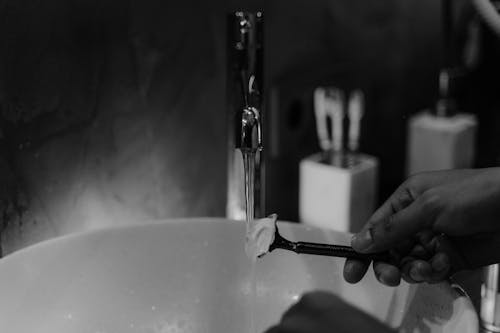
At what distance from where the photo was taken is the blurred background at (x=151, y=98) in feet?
2.46

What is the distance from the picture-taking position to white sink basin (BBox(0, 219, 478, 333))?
652mm

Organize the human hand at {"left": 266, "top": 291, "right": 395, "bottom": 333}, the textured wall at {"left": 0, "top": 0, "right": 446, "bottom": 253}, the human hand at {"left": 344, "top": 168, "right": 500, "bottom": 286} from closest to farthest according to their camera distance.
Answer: the human hand at {"left": 266, "top": 291, "right": 395, "bottom": 333}
the human hand at {"left": 344, "top": 168, "right": 500, "bottom": 286}
the textured wall at {"left": 0, "top": 0, "right": 446, "bottom": 253}

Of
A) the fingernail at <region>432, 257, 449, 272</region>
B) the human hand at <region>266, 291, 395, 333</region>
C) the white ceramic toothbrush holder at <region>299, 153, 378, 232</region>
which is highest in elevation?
the human hand at <region>266, 291, 395, 333</region>

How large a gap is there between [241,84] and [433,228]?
10.6 inches

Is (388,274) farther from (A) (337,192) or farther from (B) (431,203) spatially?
(A) (337,192)

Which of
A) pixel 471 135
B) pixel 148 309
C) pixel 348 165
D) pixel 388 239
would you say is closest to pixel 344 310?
pixel 388 239

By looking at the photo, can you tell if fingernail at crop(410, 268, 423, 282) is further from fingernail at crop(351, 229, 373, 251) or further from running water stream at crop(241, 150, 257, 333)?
running water stream at crop(241, 150, 257, 333)

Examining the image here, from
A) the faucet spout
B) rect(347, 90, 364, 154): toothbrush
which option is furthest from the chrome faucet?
rect(347, 90, 364, 154): toothbrush

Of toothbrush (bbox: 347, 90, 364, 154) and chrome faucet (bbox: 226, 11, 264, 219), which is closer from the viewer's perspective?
chrome faucet (bbox: 226, 11, 264, 219)

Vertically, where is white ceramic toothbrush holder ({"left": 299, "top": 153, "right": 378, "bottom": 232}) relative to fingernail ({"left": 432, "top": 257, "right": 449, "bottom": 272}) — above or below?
below

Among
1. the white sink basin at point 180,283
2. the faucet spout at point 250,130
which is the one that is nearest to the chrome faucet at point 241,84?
the faucet spout at point 250,130

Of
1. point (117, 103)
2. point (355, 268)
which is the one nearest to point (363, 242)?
point (355, 268)

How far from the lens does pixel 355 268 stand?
645 mm

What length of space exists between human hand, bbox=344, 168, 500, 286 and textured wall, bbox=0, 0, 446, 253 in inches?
13.4
